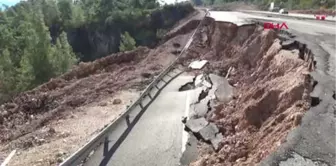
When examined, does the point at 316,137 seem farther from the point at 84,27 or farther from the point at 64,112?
the point at 84,27

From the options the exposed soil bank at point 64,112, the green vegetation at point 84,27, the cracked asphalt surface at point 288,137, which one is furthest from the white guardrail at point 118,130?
the green vegetation at point 84,27

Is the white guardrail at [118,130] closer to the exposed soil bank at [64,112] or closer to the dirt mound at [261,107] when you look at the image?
the exposed soil bank at [64,112]

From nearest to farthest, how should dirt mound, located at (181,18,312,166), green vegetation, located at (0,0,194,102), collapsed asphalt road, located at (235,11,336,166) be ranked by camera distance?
1. collapsed asphalt road, located at (235,11,336,166)
2. dirt mound, located at (181,18,312,166)
3. green vegetation, located at (0,0,194,102)

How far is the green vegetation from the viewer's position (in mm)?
49688

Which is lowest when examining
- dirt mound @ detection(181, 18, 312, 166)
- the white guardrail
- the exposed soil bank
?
the exposed soil bank

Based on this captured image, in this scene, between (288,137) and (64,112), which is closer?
(288,137)

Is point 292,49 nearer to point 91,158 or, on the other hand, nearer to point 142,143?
point 142,143

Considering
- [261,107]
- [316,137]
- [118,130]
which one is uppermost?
[316,137]

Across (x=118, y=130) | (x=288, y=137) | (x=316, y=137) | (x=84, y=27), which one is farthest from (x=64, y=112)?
(x=84, y=27)

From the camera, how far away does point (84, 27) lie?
3634 inches

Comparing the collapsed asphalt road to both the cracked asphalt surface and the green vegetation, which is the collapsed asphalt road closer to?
the cracked asphalt surface

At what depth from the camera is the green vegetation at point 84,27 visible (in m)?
49.7

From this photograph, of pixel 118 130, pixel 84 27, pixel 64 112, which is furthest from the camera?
pixel 84 27

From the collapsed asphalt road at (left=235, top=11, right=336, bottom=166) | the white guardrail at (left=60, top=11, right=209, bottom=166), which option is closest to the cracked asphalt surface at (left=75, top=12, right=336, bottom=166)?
the collapsed asphalt road at (left=235, top=11, right=336, bottom=166)
